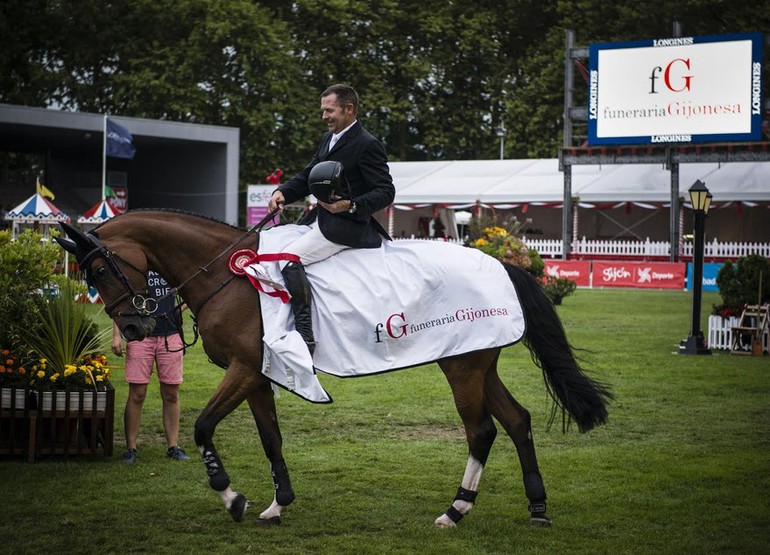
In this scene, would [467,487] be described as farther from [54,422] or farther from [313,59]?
[313,59]

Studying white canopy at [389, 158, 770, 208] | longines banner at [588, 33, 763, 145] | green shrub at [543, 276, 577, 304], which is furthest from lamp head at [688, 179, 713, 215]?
white canopy at [389, 158, 770, 208]

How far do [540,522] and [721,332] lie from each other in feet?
39.2

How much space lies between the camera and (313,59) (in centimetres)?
5291

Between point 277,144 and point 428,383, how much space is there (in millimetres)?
39133

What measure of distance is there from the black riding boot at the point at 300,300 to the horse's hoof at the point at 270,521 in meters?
1.17

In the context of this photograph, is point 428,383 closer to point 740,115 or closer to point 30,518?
point 30,518

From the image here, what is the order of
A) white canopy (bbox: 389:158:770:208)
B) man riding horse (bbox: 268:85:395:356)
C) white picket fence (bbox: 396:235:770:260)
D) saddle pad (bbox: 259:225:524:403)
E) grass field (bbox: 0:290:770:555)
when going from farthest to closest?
white canopy (bbox: 389:158:770:208) → white picket fence (bbox: 396:235:770:260) → saddle pad (bbox: 259:225:524:403) → man riding horse (bbox: 268:85:395:356) → grass field (bbox: 0:290:770:555)

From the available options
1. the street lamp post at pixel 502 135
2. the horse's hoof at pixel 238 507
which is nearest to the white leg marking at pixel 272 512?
the horse's hoof at pixel 238 507

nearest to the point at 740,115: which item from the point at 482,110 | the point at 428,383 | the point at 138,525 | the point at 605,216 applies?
the point at 605,216

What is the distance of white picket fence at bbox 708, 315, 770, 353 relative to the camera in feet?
57.2

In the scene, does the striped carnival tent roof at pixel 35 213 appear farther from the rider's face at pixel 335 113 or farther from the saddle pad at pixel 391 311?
the saddle pad at pixel 391 311

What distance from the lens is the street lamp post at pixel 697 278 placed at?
55.3ft

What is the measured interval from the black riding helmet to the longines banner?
3249 centimetres

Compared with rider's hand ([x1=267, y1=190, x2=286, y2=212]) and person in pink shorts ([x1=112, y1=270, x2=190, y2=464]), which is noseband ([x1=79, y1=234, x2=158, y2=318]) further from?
person in pink shorts ([x1=112, y1=270, x2=190, y2=464])
